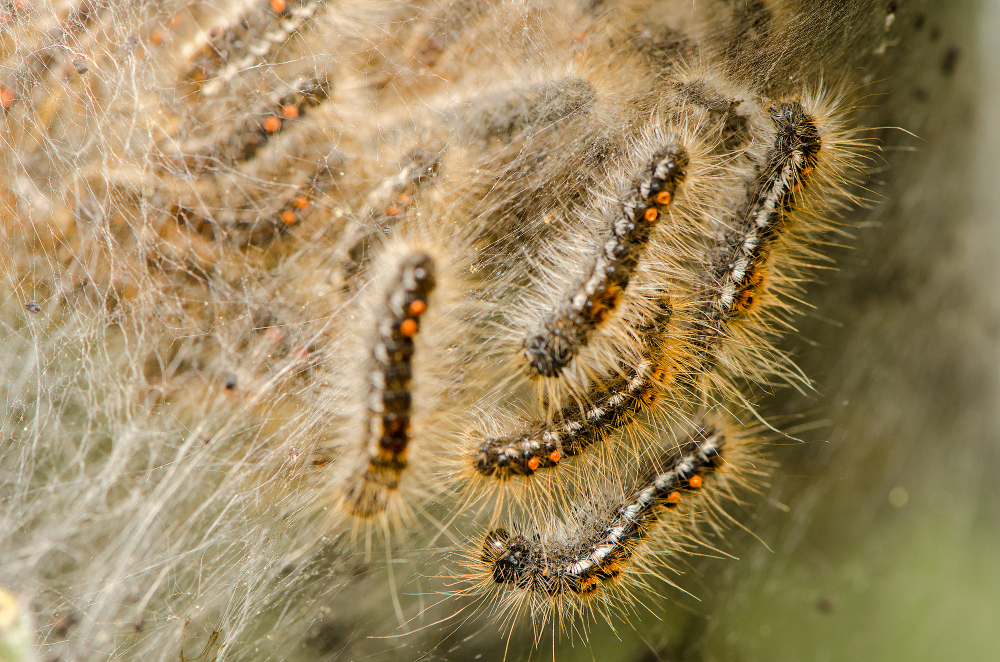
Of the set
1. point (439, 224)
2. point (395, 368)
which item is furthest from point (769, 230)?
point (395, 368)

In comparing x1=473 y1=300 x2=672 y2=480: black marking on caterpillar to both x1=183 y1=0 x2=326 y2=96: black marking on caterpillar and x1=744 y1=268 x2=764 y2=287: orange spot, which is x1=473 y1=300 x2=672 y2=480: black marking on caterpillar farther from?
A: x1=183 y1=0 x2=326 y2=96: black marking on caterpillar

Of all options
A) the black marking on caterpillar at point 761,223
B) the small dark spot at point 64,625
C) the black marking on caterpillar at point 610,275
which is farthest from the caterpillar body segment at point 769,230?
the small dark spot at point 64,625

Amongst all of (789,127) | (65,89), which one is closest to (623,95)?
(789,127)

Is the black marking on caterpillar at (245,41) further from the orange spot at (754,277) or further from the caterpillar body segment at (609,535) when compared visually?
the caterpillar body segment at (609,535)

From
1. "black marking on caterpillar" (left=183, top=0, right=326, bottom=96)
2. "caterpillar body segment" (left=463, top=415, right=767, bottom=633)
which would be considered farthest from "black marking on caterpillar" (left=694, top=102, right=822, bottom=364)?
"black marking on caterpillar" (left=183, top=0, right=326, bottom=96)

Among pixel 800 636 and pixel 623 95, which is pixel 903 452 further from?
pixel 623 95

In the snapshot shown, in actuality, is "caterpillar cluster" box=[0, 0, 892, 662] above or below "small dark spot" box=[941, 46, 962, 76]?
below
